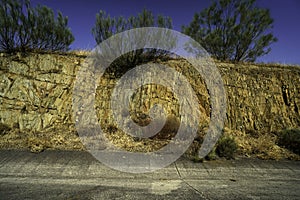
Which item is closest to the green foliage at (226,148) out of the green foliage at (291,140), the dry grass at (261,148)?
the dry grass at (261,148)

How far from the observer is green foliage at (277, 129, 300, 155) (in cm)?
870

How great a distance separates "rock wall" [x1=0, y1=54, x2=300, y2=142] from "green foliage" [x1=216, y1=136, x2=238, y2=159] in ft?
10.2

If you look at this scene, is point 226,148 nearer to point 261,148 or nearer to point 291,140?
point 261,148

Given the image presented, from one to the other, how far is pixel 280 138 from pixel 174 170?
5.42m

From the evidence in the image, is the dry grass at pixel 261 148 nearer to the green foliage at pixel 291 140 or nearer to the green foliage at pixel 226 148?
the green foliage at pixel 291 140

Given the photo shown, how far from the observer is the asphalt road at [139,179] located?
502cm

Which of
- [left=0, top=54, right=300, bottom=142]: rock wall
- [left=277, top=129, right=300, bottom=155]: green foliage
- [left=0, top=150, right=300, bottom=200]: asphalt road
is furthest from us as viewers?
[left=0, top=54, right=300, bottom=142]: rock wall

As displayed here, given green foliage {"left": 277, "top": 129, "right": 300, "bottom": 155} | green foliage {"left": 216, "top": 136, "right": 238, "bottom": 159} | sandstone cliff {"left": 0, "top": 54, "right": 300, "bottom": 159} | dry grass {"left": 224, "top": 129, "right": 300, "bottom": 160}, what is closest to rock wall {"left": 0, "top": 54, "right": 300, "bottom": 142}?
sandstone cliff {"left": 0, "top": 54, "right": 300, "bottom": 159}

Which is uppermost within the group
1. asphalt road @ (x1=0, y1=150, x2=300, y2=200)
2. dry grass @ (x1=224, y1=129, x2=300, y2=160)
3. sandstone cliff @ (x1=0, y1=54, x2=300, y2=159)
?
sandstone cliff @ (x1=0, y1=54, x2=300, y2=159)

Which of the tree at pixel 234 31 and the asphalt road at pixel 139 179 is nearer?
the asphalt road at pixel 139 179

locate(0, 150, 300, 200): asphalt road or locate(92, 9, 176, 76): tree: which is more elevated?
locate(92, 9, 176, 76): tree

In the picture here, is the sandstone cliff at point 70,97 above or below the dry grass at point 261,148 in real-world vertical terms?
above

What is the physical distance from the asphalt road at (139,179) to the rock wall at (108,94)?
317 centimetres

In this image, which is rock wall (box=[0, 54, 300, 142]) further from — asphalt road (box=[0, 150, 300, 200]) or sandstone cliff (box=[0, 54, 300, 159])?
asphalt road (box=[0, 150, 300, 200])
